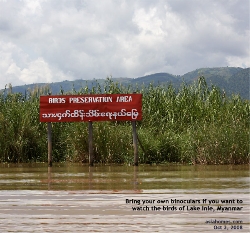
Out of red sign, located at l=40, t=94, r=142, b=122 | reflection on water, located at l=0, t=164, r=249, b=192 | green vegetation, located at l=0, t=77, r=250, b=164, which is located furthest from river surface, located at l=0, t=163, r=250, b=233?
red sign, located at l=40, t=94, r=142, b=122

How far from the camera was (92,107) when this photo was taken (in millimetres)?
20531

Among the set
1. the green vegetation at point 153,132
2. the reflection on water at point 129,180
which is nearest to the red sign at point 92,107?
the green vegetation at point 153,132

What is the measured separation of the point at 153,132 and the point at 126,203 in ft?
43.3

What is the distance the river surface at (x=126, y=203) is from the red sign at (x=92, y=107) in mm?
5613

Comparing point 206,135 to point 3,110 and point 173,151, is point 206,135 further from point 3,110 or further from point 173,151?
point 3,110

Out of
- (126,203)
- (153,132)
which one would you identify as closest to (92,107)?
(153,132)

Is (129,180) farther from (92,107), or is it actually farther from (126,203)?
(92,107)

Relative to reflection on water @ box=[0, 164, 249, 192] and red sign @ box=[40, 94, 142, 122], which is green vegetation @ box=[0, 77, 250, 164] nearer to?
red sign @ box=[40, 94, 142, 122]

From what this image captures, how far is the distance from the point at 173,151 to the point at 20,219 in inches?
519

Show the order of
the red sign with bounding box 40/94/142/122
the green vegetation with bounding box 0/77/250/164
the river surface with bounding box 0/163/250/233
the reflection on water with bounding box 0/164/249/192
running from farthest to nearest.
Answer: the red sign with bounding box 40/94/142/122 < the green vegetation with bounding box 0/77/250/164 < the reflection on water with bounding box 0/164/249/192 < the river surface with bounding box 0/163/250/233

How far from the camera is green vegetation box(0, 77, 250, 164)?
1934 cm

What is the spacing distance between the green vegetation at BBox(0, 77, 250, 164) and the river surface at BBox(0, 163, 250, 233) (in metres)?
4.39

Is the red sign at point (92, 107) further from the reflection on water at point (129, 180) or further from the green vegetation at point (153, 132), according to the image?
the reflection on water at point (129, 180)

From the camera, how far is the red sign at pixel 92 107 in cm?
2039
